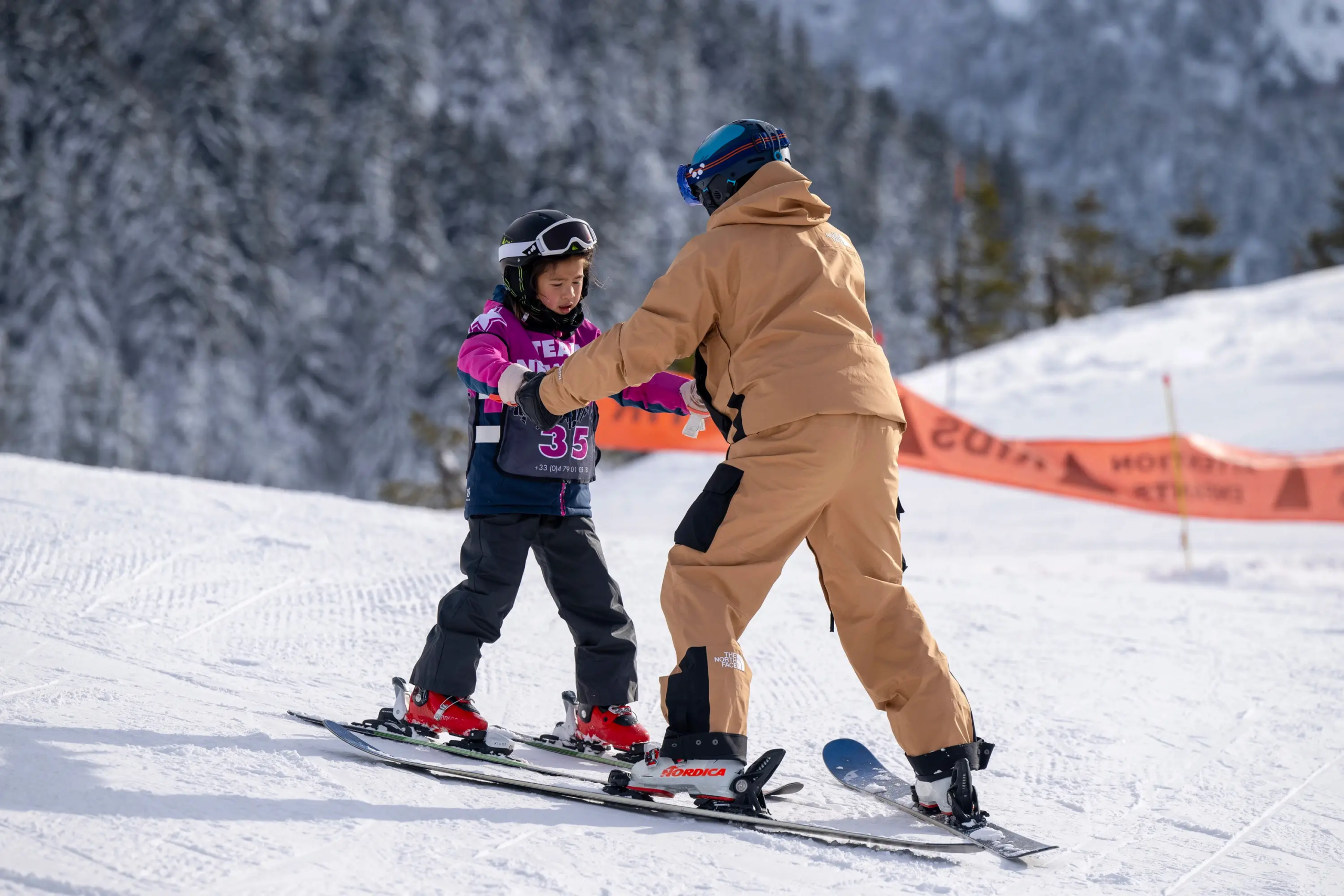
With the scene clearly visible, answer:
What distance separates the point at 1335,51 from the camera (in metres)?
131

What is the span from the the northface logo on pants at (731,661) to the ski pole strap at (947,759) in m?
0.43

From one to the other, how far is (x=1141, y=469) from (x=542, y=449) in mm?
6865

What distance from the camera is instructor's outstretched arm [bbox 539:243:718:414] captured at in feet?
7.92

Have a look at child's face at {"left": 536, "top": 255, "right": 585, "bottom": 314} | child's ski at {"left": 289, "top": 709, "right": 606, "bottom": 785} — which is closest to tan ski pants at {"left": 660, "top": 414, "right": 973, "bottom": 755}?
child's ski at {"left": 289, "top": 709, "right": 606, "bottom": 785}

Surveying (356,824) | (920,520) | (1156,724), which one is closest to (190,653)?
(356,824)

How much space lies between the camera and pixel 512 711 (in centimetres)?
327

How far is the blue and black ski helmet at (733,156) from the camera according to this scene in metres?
2.55

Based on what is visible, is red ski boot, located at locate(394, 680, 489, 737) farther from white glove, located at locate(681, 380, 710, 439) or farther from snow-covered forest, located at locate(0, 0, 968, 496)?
snow-covered forest, located at locate(0, 0, 968, 496)

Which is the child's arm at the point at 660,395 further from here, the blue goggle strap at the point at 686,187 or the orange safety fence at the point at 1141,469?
the orange safety fence at the point at 1141,469

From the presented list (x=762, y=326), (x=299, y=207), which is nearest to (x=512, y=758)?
(x=762, y=326)

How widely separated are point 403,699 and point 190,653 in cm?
91

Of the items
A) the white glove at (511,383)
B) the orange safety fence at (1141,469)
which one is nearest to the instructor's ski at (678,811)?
the white glove at (511,383)

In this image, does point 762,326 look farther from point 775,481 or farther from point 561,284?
point 561,284

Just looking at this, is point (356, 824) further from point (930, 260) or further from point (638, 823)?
point (930, 260)
